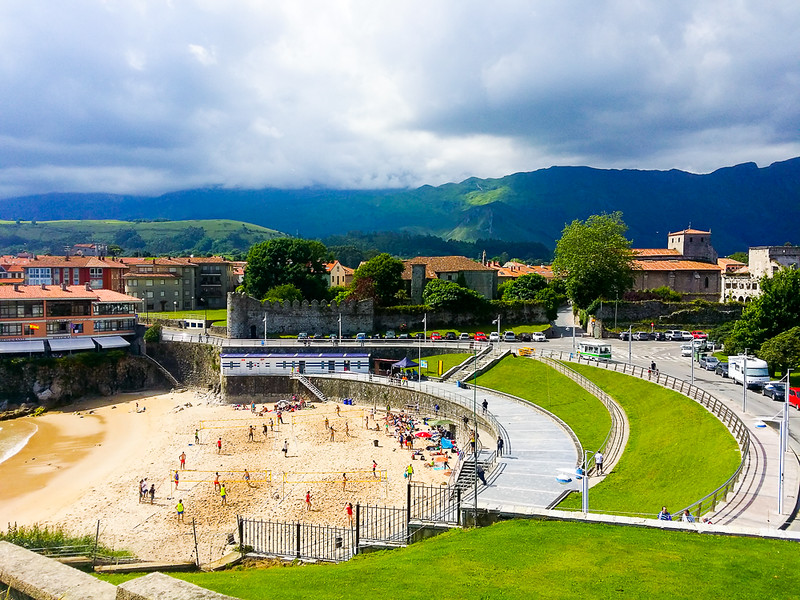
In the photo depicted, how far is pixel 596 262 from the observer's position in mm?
69312

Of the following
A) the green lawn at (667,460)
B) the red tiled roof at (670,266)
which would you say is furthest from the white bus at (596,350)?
the red tiled roof at (670,266)

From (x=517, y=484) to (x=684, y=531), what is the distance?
1108cm

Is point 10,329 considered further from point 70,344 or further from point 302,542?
point 302,542

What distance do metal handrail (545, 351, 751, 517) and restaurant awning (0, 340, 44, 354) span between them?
49.8 meters

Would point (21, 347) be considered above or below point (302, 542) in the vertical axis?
above

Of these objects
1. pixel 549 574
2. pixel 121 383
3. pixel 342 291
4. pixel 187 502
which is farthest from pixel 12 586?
pixel 342 291

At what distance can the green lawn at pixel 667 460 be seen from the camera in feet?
67.3

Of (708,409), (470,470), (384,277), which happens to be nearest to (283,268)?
(384,277)

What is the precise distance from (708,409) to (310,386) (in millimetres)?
34381

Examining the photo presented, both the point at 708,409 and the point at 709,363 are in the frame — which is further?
the point at 709,363

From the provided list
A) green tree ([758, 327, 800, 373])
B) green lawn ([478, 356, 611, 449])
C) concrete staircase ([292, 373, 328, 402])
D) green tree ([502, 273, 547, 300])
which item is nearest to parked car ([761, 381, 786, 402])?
green tree ([758, 327, 800, 373])

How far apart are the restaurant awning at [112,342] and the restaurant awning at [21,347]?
539 cm

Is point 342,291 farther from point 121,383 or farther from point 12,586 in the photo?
point 12,586

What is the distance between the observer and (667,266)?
80.3 metres
